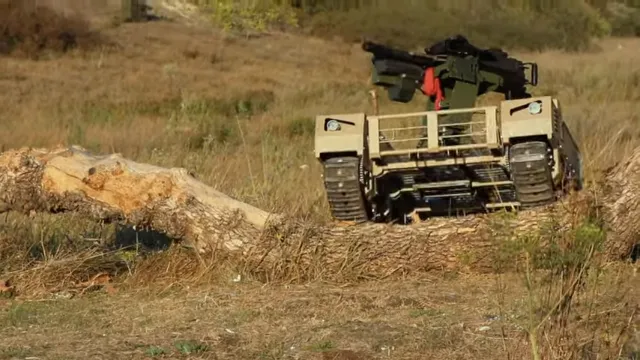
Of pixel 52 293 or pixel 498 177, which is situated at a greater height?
pixel 498 177

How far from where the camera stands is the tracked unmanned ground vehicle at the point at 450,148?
24.6 ft

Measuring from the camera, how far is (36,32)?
34688 millimetres

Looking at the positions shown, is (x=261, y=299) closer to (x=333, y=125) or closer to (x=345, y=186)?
(x=345, y=186)

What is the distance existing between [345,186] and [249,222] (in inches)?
33.9

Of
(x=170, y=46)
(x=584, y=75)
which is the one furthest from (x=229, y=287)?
(x=170, y=46)

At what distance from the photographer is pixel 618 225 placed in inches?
271

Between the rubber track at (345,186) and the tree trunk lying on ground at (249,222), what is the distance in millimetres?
551

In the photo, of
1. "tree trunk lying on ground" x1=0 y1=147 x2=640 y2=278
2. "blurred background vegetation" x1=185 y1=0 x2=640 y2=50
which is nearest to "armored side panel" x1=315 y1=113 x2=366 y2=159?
"tree trunk lying on ground" x1=0 y1=147 x2=640 y2=278

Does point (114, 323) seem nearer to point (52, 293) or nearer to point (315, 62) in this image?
point (52, 293)

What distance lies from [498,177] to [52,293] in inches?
128

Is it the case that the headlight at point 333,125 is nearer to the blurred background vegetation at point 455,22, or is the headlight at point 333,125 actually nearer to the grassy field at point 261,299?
the grassy field at point 261,299

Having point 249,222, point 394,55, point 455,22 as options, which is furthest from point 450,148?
point 455,22

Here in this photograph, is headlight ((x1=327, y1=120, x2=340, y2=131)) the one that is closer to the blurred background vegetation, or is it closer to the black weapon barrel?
the black weapon barrel

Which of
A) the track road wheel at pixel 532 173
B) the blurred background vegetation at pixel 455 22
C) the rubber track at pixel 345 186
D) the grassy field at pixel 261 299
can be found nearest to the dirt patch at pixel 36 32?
the blurred background vegetation at pixel 455 22
